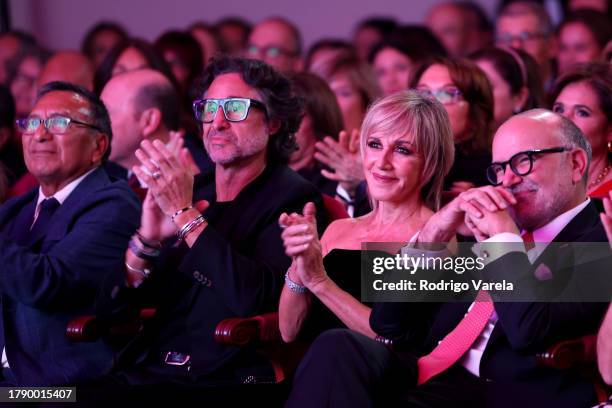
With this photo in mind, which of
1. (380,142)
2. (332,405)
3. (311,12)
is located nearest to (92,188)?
(380,142)

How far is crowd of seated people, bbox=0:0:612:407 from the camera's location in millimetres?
2652

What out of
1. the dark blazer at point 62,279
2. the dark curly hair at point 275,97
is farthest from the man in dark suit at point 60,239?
the dark curly hair at point 275,97

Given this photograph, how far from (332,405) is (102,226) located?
1.18 meters

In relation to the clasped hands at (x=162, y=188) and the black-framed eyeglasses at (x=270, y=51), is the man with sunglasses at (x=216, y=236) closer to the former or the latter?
the clasped hands at (x=162, y=188)

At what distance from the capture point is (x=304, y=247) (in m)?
2.80

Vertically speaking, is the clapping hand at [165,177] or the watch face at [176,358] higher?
the clapping hand at [165,177]

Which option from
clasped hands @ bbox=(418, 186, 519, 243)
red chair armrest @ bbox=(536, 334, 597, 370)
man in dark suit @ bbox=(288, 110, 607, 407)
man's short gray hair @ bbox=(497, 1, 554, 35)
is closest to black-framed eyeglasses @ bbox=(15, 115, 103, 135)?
man in dark suit @ bbox=(288, 110, 607, 407)

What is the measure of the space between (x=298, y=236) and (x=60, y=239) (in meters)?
0.97

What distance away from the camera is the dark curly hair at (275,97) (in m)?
3.46

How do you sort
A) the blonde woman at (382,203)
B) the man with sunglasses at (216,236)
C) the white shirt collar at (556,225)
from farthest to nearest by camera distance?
1. the man with sunglasses at (216,236)
2. the blonde woman at (382,203)
3. the white shirt collar at (556,225)

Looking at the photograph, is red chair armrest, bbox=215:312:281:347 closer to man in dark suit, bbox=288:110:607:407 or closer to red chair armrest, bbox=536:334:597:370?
man in dark suit, bbox=288:110:607:407

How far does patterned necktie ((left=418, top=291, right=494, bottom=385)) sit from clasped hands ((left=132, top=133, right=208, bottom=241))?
2.68 ft

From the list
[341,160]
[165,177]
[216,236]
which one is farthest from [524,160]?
[341,160]

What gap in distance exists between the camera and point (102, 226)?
11.1 feet
